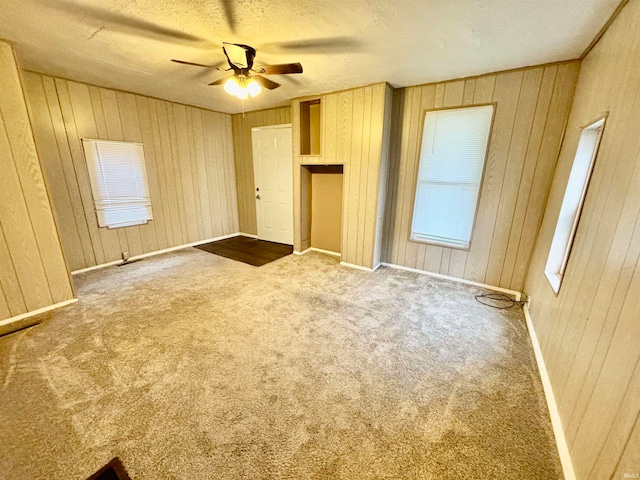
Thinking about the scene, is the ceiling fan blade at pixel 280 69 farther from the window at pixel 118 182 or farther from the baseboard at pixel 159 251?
the baseboard at pixel 159 251

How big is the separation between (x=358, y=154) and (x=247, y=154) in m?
2.67

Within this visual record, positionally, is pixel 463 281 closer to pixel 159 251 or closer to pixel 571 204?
pixel 571 204

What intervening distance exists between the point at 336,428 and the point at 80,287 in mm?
3515

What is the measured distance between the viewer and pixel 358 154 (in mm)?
3479

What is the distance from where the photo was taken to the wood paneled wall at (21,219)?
7.34ft

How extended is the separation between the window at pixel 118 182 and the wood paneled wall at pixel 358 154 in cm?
249

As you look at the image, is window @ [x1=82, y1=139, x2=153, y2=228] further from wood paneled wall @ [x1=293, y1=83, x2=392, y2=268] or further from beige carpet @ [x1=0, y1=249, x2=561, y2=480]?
wood paneled wall @ [x1=293, y1=83, x2=392, y2=268]

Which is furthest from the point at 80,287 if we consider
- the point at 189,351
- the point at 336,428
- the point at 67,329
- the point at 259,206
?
the point at 336,428

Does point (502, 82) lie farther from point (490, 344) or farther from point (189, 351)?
point (189, 351)

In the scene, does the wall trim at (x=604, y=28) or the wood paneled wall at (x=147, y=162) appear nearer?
the wall trim at (x=604, y=28)

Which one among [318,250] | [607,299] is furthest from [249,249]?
[607,299]

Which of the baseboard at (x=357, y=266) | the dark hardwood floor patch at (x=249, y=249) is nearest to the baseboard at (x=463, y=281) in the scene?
the baseboard at (x=357, y=266)

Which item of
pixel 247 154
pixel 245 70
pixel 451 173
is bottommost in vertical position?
pixel 451 173

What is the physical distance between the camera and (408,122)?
3.34 metres
